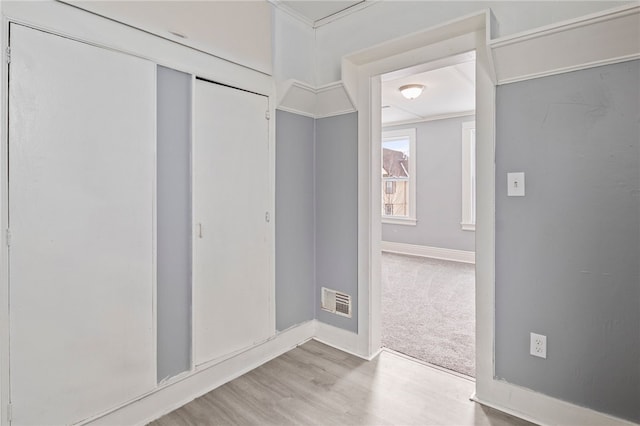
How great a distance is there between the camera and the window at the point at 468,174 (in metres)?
5.63

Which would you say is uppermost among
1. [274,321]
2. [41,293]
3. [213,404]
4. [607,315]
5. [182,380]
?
[41,293]

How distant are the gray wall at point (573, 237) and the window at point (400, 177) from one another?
14.9ft

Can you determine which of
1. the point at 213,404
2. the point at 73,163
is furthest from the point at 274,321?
the point at 73,163

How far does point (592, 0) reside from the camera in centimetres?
158

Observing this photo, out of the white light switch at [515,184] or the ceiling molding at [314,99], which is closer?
the white light switch at [515,184]

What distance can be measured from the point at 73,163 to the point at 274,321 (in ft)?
5.27

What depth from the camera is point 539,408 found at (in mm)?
1771

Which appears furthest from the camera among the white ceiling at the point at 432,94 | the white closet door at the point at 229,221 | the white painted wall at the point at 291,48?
the white ceiling at the point at 432,94

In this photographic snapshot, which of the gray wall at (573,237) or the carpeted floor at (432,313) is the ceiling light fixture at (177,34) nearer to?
the gray wall at (573,237)

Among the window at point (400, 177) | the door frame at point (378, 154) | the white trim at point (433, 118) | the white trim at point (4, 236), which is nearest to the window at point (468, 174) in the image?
the white trim at point (433, 118)

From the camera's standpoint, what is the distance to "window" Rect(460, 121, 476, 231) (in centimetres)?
563

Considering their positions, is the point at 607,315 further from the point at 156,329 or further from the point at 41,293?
the point at 41,293

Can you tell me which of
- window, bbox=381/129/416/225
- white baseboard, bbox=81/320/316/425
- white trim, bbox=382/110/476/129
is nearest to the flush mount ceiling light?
A: white trim, bbox=382/110/476/129

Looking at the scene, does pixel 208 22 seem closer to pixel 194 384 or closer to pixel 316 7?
pixel 316 7
